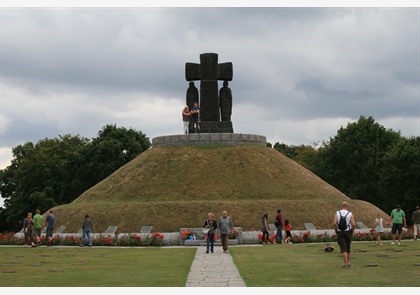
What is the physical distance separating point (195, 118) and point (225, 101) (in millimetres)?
3009

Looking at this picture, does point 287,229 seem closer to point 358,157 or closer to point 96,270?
point 96,270

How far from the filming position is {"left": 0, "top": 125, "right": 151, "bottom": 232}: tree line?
3369 inches

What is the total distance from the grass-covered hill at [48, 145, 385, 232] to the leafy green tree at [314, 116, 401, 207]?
91.2 ft

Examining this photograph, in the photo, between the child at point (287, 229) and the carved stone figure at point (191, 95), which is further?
the carved stone figure at point (191, 95)

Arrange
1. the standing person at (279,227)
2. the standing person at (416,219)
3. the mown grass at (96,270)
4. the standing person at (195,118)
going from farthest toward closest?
the standing person at (195,118) < the standing person at (279,227) < the standing person at (416,219) < the mown grass at (96,270)

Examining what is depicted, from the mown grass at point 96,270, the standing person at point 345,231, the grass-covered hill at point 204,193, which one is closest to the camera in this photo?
the mown grass at point 96,270

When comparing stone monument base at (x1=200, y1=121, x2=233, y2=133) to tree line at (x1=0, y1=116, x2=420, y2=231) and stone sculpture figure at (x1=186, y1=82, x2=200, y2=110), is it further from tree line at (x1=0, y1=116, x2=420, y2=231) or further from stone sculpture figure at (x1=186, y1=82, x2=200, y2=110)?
tree line at (x1=0, y1=116, x2=420, y2=231)

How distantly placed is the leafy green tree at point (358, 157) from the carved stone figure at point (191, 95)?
33182 mm

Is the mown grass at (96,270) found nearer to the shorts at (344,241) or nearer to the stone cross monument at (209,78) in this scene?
the shorts at (344,241)

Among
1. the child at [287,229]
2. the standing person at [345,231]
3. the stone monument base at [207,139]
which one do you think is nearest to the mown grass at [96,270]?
the standing person at [345,231]

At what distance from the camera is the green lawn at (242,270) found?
19422mm

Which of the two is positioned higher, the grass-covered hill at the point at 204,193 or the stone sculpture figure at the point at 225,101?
the stone sculpture figure at the point at 225,101

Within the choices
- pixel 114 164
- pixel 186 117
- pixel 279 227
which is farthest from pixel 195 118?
pixel 114 164

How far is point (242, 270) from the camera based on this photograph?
2322 cm
